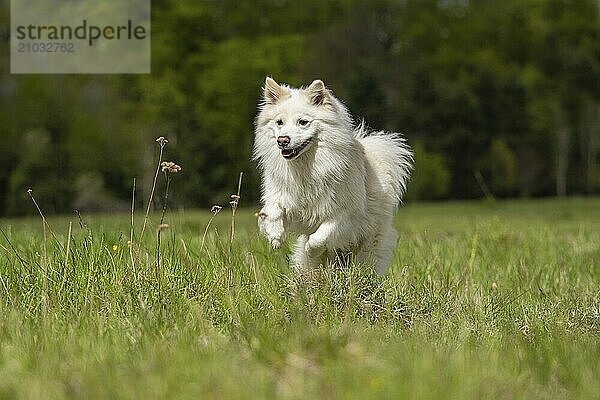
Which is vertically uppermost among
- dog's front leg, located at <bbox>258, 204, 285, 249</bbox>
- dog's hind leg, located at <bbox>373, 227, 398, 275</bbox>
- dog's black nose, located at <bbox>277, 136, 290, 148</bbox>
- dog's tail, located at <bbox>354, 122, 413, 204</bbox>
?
dog's black nose, located at <bbox>277, 136, 290, 148</bbox>

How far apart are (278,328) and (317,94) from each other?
227cm

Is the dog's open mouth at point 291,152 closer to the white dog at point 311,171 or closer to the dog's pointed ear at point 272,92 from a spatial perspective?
the white dog at point 311,171

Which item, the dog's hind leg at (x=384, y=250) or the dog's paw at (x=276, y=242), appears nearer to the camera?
the dog's paw at (x=276, y=242)

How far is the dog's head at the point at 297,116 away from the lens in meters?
5.73

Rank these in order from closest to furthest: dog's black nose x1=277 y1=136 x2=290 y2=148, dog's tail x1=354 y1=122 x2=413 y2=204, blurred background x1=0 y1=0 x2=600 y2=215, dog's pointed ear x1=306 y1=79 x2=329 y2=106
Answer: dog's black nose x1=277 y1=136 x2=290 y2=148 < dog's pointed ear x1=306 y1=79 x2=329 y2=106 < dog's tail x1=354 y1=122 x2=413 y2=204 < blurred background x1=0 y1=0 x2=600 y2=215

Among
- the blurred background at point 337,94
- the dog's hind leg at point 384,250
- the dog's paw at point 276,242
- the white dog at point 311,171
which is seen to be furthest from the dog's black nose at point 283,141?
the blurred background at point 337,94

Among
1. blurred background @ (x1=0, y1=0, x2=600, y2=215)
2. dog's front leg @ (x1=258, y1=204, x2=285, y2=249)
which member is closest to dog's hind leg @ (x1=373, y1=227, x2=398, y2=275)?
dog's front leg @ (x1=258, y1=204, x2=285, y2=249)

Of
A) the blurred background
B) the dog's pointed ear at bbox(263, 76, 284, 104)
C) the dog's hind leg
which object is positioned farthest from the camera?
the blurred background

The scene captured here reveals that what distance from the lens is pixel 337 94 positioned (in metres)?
28.8

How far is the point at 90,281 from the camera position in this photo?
4.74m

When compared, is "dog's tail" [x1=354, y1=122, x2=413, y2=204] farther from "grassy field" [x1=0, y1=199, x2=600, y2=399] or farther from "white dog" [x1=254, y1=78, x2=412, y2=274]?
"grassy field" [x1=0, y1=199, x2=600, y2=399]

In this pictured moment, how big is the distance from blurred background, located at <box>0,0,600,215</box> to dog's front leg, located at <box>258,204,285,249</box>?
17.5m

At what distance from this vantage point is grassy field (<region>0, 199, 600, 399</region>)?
311 cm

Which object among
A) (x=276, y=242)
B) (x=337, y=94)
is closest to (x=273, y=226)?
(x=276, y=242)
